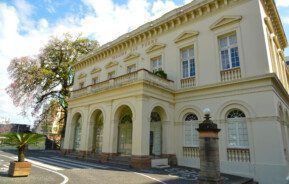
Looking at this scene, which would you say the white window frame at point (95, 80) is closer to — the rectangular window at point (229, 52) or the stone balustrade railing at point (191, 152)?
the stone balustrade railing at point (191, 152)

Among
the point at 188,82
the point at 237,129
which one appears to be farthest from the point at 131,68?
the point at 237,129

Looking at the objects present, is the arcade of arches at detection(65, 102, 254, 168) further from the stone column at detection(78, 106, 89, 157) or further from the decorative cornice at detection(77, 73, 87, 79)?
the decorative cornice at detection(77, 73, 87, 79)

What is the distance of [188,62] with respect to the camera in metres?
15.1

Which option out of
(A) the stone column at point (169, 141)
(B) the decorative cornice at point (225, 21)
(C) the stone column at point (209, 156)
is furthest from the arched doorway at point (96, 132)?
(C) the stone column at point (209, 156)

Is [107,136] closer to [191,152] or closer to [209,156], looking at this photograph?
[191,152]

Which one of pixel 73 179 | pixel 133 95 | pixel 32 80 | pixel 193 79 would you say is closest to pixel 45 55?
pixel 32 80

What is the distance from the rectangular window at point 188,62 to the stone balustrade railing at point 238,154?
17.8 feet

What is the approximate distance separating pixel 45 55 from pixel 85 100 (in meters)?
12.9

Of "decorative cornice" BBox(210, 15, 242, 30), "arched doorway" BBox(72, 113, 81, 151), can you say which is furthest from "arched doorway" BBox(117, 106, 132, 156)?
"decorative cornice" BBox(210, 15, 242, 30)

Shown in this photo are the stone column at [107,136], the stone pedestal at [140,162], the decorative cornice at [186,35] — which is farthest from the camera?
the decorative cornice at [186,35]

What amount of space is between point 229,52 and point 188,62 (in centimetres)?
283

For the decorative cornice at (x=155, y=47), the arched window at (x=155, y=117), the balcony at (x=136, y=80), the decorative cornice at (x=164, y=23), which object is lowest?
the arched window at (x=155, y=117)

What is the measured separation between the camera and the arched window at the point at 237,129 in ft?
38.4

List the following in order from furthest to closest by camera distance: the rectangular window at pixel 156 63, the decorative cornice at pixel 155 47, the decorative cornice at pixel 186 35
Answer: the rectangular window at pixel 156 63 < the decorative cornice at pixel 155 47 < the decorative cornice at pixel 186 35
